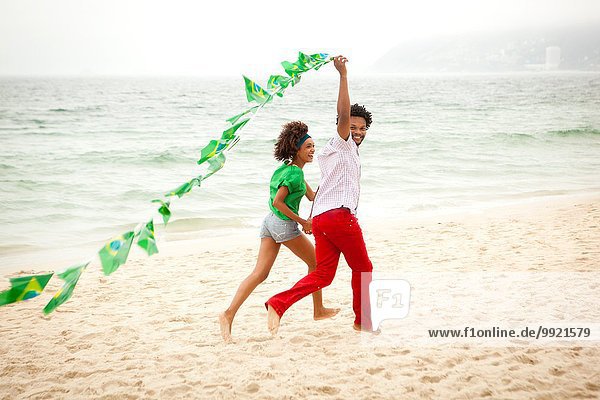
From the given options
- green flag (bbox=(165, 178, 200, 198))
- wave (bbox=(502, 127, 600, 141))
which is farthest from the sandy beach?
wave (bbox=(502, 127, 600, 141))

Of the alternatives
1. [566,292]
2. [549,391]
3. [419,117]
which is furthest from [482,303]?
[419,117]

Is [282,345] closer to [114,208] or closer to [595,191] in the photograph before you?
[114,208]

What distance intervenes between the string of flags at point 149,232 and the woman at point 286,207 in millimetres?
351

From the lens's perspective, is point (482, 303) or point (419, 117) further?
point (419, 117)

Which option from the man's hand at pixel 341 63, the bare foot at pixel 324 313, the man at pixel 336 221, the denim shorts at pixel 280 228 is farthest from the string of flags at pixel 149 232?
the bare foot at pixel 324 313

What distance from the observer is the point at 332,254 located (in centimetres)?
394

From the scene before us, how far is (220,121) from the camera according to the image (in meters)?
32.5

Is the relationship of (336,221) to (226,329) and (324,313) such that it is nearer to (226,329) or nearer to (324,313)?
(324,313)

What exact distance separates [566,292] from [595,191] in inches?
314

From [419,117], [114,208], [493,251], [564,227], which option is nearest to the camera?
[493,251]

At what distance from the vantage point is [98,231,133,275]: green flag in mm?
2949

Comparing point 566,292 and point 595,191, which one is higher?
point 566,292

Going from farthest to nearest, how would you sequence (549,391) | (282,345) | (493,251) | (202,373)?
(493,251) < (282,345) < (202,373) < (549,391)

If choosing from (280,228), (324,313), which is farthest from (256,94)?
(324,313)
